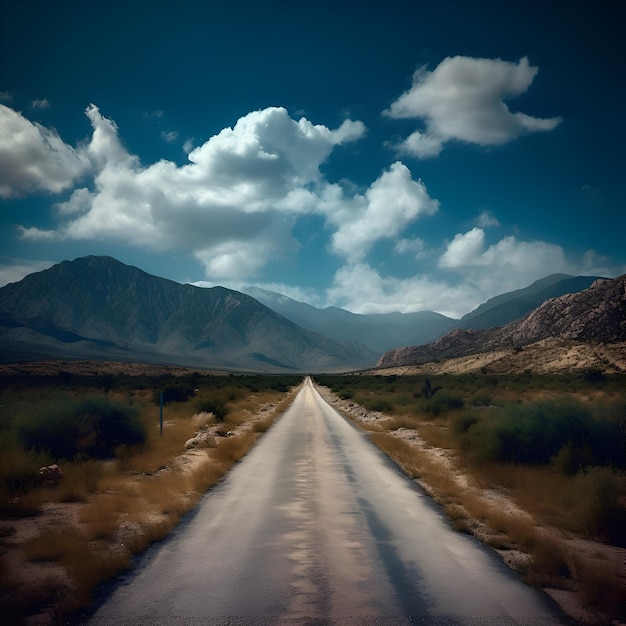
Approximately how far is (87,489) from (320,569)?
7.76 metres

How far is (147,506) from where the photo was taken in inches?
412

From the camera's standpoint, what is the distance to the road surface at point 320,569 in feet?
17.9

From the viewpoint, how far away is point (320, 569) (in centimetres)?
679

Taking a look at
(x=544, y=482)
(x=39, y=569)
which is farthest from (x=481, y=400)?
(x=39, y=569)

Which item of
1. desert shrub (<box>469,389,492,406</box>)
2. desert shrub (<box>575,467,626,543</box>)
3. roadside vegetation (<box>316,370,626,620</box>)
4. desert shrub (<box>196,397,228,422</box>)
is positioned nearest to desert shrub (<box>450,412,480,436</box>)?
roadside vegetation (<box>316,370,626,620</box>)

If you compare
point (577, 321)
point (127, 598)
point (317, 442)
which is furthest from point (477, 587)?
point (577, 321)

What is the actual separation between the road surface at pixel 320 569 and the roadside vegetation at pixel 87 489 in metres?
0.59

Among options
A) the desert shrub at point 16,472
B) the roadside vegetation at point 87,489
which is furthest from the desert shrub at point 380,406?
the desert shrub at point 16,472

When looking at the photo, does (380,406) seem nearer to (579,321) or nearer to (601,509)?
(601,509)

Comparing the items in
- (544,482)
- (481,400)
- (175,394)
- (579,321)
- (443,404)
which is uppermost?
(579,321)

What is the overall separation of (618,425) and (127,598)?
13693 millimetres

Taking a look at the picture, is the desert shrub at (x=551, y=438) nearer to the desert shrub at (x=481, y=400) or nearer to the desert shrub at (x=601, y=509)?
the desert shrub at (x=601, y=509)

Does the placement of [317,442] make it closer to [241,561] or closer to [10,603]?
[241,561]

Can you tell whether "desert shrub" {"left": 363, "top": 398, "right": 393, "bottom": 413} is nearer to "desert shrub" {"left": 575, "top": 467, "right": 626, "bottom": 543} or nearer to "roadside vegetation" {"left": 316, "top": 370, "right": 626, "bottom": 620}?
"roadside vegetation" {"left": 316, "top": 370, "right": 626, "bottom": 620}
